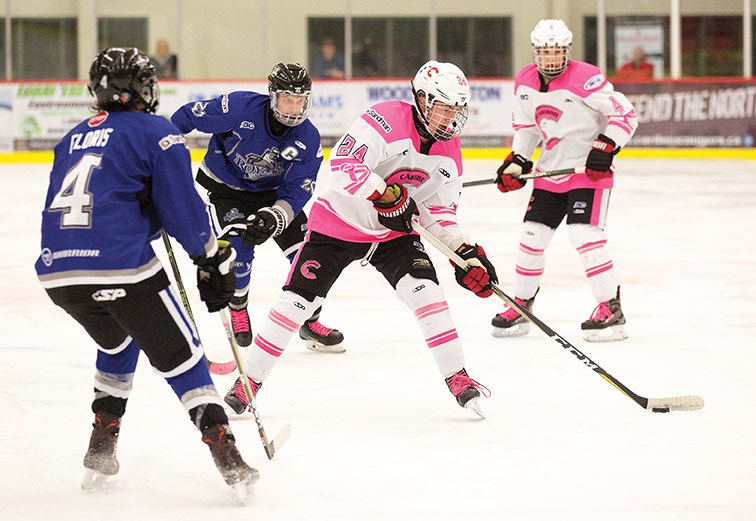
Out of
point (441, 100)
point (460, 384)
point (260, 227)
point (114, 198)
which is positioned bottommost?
point (460, 384)

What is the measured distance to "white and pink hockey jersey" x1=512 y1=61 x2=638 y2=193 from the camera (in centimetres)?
447

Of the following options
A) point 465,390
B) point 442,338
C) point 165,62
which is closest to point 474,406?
point 465,390

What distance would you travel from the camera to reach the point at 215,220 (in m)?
4.22

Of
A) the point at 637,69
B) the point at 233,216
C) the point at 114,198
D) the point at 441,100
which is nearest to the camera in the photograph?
the point at 114,198

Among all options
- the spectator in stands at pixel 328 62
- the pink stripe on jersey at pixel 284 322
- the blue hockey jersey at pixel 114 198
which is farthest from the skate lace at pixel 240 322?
the spectator in stands at pixel 328 62

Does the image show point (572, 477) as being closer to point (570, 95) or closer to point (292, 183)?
point (292, 183)

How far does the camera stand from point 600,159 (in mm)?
4367

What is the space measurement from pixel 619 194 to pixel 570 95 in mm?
4513

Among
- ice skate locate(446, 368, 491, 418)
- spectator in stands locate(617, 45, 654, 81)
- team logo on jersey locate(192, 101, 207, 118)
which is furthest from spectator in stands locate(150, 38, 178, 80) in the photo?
ice skate locate(446, 368, 491, 418)

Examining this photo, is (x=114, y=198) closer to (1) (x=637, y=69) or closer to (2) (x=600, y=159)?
(2) (x=600, y=159)

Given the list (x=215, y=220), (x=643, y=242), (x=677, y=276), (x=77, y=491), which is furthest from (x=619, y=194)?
(x=77, y=491)

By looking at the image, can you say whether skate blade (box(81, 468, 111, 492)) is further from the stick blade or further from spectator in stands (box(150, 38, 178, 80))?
spectator in stands (box(150, 38, 178, 80))

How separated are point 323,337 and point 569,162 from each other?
1.22 meters

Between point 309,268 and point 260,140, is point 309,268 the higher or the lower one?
the lower one
